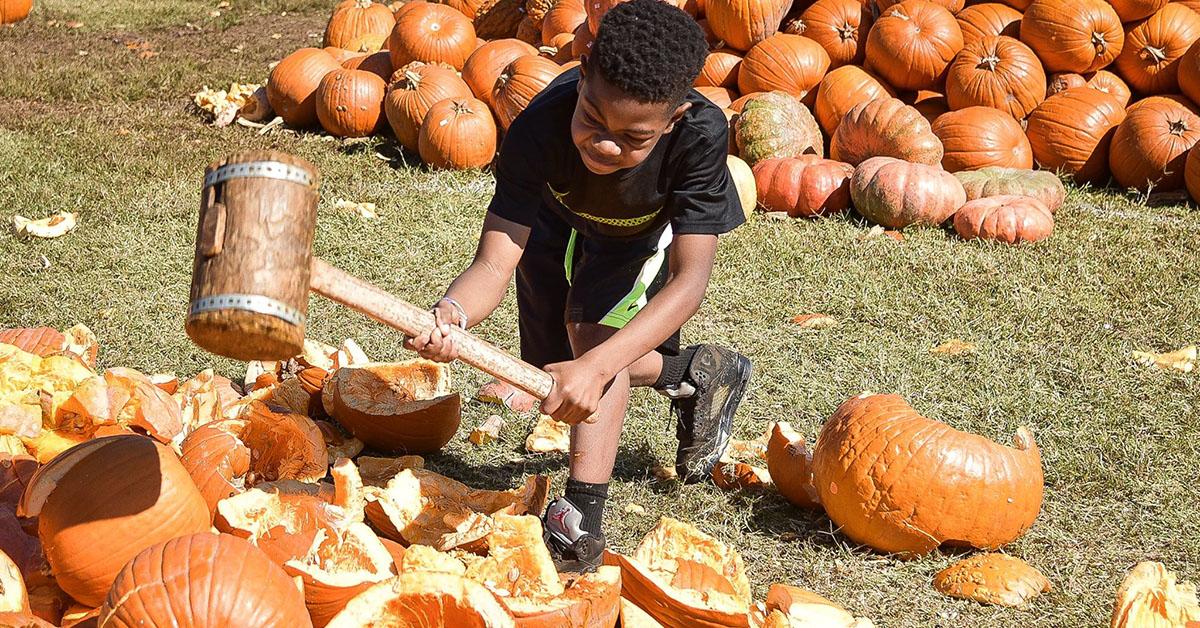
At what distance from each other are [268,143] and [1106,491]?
21.3ft

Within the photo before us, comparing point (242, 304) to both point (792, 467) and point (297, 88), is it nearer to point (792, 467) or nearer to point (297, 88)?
point (792, 467)

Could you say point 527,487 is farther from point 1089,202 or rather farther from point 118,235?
point 1089,202

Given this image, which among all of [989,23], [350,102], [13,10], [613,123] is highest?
[613,123]

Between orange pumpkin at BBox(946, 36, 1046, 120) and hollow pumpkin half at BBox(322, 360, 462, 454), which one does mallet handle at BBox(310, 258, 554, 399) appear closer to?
hollow pumpkin half at BBox(322, 360, 462, 454)

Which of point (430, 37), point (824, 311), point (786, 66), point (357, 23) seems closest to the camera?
point (824, 311)

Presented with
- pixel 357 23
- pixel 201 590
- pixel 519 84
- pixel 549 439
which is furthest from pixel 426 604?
pixel 357 23

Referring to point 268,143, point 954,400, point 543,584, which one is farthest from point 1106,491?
point 268,143

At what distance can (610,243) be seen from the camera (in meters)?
3.38

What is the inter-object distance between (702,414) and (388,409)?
1.14m

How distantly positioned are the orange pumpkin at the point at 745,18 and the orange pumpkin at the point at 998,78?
1.34m

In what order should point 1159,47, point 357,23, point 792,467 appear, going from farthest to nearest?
point 357,23 → point 1159,47 → point 792,467

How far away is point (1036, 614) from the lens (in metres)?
3.09

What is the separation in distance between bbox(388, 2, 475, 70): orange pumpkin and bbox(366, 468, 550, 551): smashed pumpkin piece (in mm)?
5823

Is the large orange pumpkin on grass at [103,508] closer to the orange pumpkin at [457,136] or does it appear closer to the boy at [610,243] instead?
the boy at [610,243]
